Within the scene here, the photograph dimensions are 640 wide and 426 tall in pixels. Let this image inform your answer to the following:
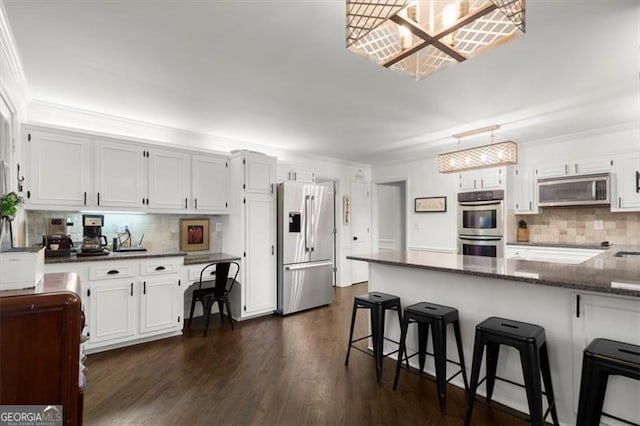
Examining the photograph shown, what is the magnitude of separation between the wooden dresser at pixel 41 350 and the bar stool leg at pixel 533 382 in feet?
7.01

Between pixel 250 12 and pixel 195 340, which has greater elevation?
pixel 250 12

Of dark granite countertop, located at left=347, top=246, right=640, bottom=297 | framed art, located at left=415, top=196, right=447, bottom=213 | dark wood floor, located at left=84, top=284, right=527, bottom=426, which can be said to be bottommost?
dark wood floor, located at left=84, top=284, right=527, bottom=426

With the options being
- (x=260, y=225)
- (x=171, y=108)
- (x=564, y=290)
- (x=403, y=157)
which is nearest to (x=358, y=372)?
(x=564, y=290)

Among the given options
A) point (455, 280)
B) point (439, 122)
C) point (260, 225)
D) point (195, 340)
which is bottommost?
point (195, 340)

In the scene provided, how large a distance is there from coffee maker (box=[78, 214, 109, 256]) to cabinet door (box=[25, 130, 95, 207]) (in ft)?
0.72

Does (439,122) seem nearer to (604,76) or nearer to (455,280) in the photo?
(604,76)

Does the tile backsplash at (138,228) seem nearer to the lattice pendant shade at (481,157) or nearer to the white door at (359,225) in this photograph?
the white door at (359,225)

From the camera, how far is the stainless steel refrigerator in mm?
4379

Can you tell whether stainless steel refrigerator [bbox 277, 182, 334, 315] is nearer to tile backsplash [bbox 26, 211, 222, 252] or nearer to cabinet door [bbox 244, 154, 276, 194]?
cabinet door [bbox 244, 154, 276, 194]

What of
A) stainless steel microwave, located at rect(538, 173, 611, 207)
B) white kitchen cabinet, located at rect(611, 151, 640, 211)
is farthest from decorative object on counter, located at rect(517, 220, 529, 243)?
white kitchen cabinet, located at rect(611, 151, 640, 211)

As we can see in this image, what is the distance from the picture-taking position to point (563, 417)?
1.94 m

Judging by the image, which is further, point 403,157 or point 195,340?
point 403,157

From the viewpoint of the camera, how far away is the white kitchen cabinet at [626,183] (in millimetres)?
3926

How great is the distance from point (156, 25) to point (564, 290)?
9.93ft
